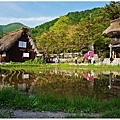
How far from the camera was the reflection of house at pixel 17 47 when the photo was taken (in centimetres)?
2723

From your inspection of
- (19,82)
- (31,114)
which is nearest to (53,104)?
(31,114)

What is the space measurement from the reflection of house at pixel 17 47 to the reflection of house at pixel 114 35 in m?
8.35

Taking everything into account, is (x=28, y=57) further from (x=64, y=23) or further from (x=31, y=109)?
(x=31, y=109)

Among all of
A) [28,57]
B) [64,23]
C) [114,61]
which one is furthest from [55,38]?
[114,61]

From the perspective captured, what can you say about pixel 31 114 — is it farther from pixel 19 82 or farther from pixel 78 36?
pixel 78 36

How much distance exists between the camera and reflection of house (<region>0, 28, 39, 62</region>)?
89.4 feet

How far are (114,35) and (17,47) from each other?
1027 cm

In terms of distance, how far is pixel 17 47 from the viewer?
28.0m

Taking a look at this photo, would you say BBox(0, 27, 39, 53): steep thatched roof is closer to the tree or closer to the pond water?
the tree

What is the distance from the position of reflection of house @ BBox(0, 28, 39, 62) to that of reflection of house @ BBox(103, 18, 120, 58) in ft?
27.4

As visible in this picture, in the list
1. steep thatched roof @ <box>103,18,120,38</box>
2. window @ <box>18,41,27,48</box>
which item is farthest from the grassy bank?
window @ <box>18,41,27,48</box>

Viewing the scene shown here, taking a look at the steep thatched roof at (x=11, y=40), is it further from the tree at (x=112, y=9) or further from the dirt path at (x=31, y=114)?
the dirt path at (x=31, y=114)

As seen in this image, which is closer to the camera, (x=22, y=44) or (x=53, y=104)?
(x=53, y=104)

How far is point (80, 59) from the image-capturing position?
26.7 metres
